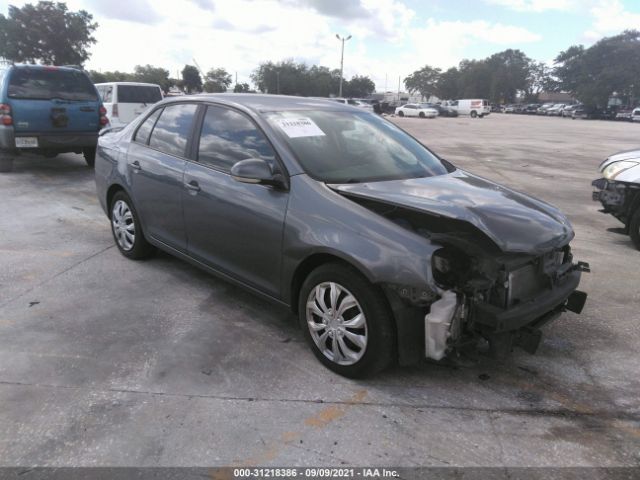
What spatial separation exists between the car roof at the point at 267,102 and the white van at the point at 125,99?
10703 mm

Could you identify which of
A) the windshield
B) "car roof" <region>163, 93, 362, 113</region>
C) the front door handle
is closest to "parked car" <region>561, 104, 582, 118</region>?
the windshield

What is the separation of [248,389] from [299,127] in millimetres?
1825

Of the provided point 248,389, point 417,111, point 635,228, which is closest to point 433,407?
point 248,389

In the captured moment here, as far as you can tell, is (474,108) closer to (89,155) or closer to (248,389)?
(89,155)

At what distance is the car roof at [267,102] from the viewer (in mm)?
3822

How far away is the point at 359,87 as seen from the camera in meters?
105

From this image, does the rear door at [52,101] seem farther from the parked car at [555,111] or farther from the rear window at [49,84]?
the parked car at [555,111]

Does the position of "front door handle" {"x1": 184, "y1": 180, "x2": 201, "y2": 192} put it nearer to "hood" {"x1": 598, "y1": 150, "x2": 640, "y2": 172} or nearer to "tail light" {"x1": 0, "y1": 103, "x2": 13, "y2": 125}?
"hood" {"x1": 598, "y1": 150, "x2": 640, "y2": 172}

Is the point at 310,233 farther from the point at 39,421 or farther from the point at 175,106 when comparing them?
the point at 175,106

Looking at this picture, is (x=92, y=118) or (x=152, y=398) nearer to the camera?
(x=152, y=398)

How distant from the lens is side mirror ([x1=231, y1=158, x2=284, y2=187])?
127 inches

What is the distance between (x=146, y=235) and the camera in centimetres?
468

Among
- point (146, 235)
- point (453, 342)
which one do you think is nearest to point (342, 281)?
point (453, 342)

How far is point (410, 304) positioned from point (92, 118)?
28.4 feet
